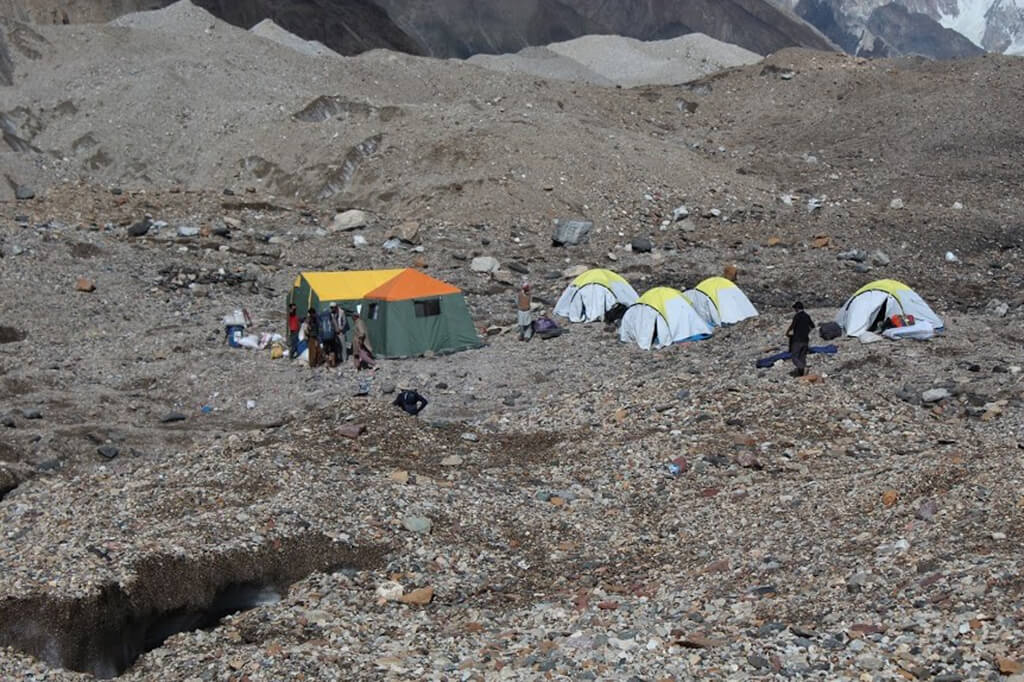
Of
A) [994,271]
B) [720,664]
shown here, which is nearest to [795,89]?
[994,271]

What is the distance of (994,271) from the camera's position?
27.8 metres

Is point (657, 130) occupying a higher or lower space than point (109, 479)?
higher

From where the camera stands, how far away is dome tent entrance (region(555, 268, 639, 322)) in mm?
23344

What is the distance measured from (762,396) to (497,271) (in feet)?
37.1

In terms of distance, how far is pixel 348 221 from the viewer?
30359mm

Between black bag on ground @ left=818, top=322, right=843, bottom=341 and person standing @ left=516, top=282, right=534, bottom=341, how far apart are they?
202 inches

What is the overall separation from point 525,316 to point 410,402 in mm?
4641

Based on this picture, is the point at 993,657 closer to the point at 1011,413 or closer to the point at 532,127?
the point at 1011,413

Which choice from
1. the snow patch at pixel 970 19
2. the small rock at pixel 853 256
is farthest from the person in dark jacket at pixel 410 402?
the snow patch at pixel 970 19

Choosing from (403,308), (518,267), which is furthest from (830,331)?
(518,267)

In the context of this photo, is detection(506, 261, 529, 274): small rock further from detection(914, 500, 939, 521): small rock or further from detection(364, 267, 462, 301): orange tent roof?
detection(914, 500, 939, 521): small rock

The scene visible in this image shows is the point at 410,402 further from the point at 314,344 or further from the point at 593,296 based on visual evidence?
the point at 593,296

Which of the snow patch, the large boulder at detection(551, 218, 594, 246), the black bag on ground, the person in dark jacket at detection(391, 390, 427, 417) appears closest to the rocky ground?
the large boulder at detection(551, 218, 594, 246)

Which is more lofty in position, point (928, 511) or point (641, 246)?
point (641, 246)
